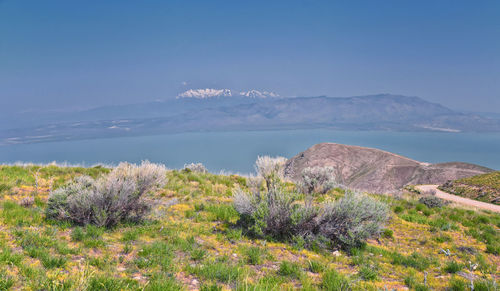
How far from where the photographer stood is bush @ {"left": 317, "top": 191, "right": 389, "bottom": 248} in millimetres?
6504

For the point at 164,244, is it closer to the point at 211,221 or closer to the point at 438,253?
the point at 211,221

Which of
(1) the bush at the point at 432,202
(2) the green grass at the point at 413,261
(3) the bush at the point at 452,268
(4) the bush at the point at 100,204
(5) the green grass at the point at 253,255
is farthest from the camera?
(1) the bush at the point at 432,202

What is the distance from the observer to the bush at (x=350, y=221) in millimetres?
6504

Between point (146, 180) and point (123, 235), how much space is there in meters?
2.31

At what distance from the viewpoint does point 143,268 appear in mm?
4535

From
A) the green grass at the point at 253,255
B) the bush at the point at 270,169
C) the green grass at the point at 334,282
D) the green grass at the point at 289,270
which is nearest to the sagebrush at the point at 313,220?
the bush at the point at 270,169

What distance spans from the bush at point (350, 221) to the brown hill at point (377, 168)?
50.7 m

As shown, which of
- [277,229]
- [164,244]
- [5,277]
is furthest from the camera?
[277,229]

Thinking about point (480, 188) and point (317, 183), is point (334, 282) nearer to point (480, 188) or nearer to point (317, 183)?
point (317, 183)

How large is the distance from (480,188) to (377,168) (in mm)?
45694

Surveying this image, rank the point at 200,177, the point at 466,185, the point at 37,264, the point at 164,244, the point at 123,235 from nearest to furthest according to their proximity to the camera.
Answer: the point at 37,264 < the point at 164,244 < the point at 123,235 < the point at 200,177 < the point at 466,185

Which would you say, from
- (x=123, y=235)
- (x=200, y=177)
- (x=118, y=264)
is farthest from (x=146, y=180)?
(x=200, y=177)

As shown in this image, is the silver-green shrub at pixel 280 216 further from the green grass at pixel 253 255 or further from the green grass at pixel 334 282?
the green grass at pixel 334 282

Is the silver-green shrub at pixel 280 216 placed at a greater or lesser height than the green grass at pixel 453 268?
greater
